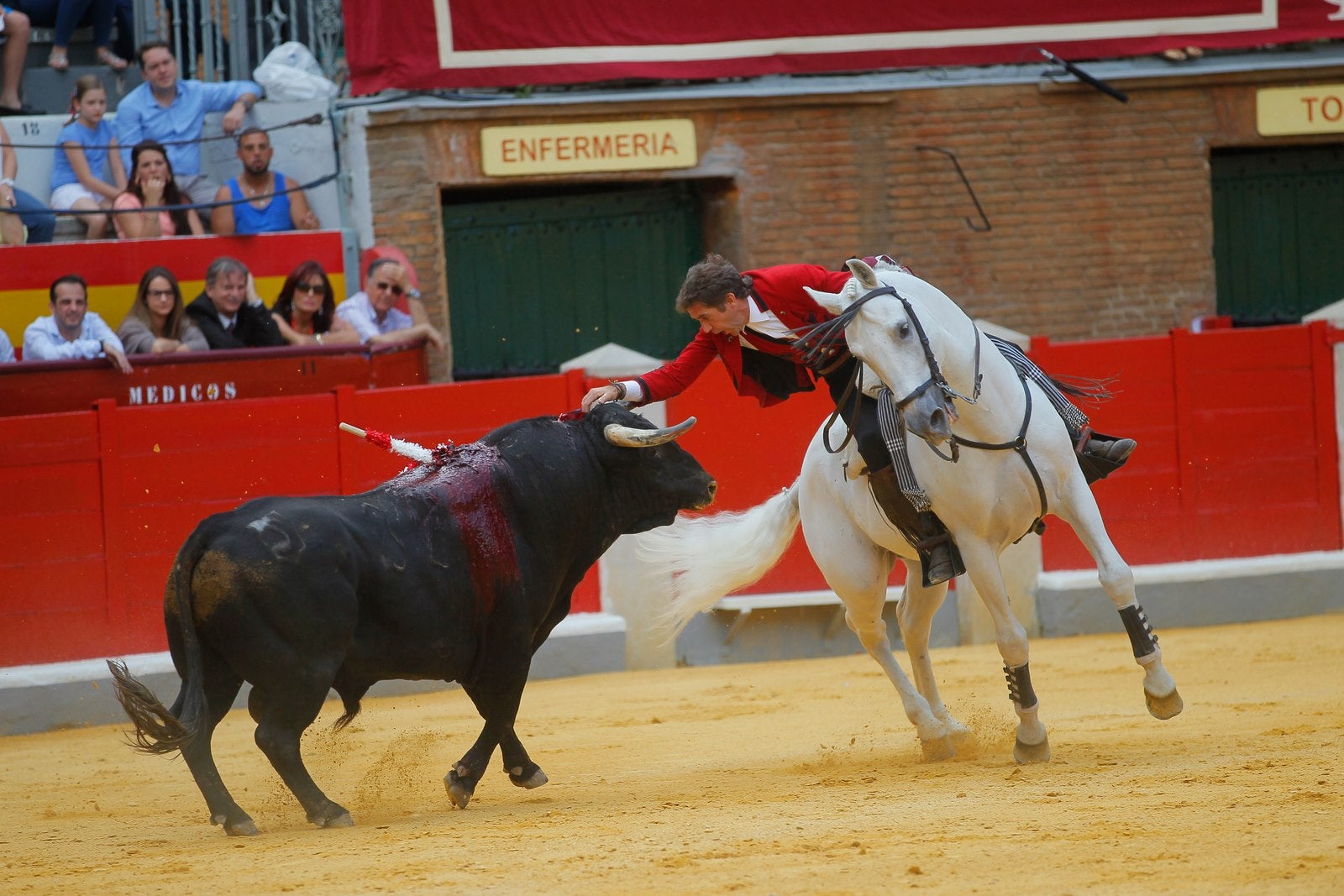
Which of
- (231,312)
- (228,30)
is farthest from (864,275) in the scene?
(228,30)

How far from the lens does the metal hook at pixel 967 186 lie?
12.2m

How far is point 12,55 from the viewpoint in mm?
11000

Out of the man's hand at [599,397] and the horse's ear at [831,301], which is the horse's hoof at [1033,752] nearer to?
the horse's ear at [831,301]

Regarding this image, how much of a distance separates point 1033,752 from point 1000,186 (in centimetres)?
735

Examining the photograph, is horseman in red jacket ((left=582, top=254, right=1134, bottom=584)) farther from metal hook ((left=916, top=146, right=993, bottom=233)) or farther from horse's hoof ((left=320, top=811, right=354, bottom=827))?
metal hook ((left=916, top=146, right=993, bottom=233))

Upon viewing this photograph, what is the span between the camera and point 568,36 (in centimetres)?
1155

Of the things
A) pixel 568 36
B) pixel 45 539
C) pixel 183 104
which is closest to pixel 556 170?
pixel 568 36

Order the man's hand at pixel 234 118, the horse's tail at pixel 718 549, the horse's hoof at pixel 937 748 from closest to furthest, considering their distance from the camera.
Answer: the horse's hoof at pixel 937 748 < the horse's tail at pixel 718 549 < the man's hand at pixel 234 118

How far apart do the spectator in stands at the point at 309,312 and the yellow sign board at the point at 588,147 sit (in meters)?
2.21

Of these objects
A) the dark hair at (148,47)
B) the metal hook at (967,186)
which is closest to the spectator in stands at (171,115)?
the dark hair at (148,47)

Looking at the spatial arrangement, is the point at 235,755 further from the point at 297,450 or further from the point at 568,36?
the point at 568,36

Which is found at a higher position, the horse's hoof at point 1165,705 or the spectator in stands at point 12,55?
the spectator in stands at point 12,55

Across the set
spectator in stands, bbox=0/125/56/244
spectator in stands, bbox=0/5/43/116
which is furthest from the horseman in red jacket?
spectator in stands, bbox=0/5/43/116

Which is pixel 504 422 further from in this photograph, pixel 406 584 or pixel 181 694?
pixel 181 694
